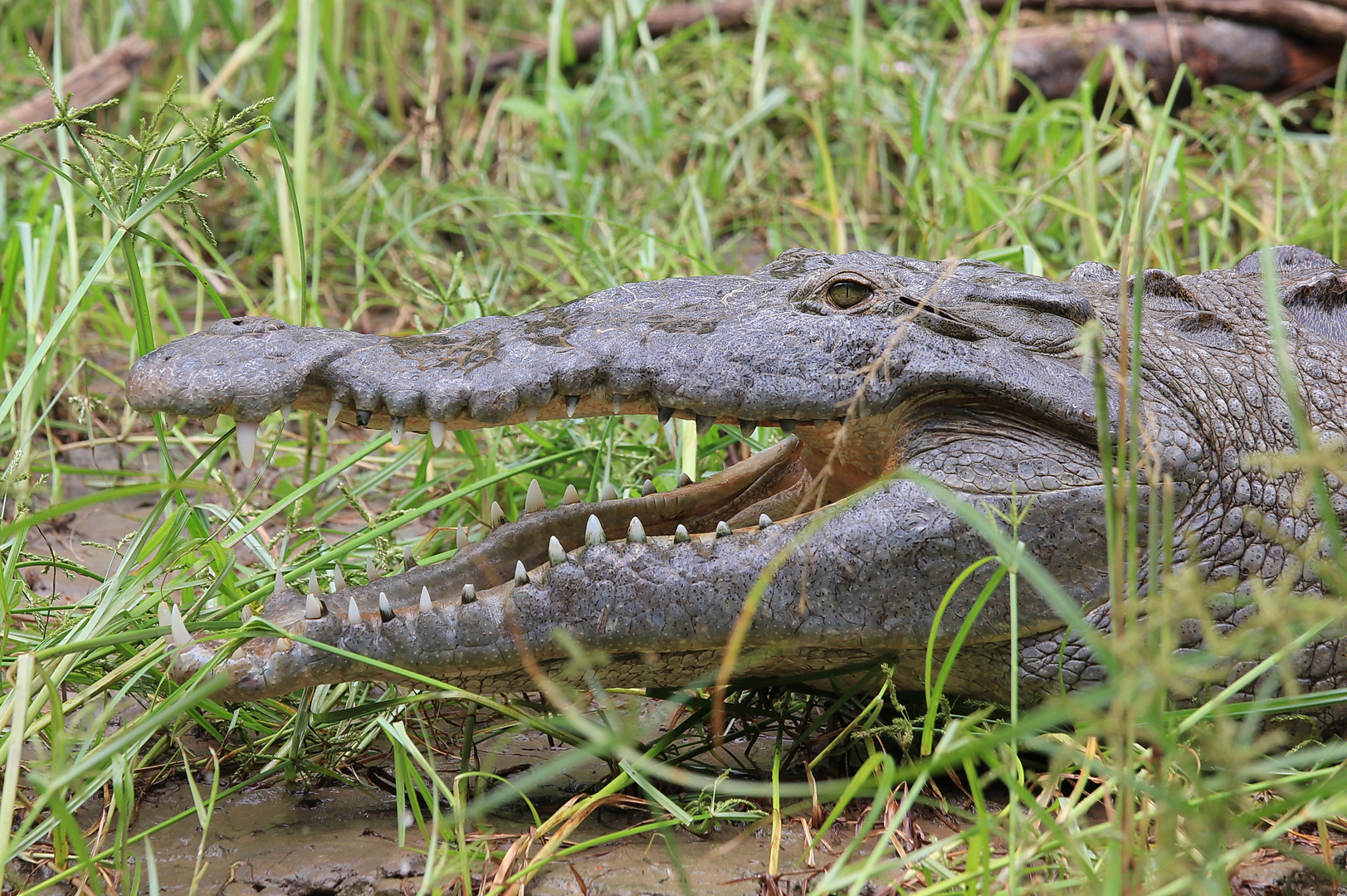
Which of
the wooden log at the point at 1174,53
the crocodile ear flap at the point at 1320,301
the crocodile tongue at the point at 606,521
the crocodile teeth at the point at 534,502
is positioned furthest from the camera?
the wooden log at the point at 1174,53

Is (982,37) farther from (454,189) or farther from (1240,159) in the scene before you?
(454,189)

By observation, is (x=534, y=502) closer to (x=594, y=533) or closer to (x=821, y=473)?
(x=594, y=533)

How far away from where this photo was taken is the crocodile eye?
2617 mm

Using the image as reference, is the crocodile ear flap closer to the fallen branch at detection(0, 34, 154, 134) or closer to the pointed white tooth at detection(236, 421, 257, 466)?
the pointed white tooth at detection(236, 421, 257, 466)

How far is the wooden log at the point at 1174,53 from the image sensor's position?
6164mm

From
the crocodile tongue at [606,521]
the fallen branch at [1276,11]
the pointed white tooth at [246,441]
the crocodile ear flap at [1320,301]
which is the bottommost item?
the crocodile tongue at [606,521]

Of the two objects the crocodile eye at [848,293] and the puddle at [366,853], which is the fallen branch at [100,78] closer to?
the puddle at [366,853]

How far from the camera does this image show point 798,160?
5859 millimetres

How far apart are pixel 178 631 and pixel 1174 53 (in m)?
5.89

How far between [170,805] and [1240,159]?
497 cm

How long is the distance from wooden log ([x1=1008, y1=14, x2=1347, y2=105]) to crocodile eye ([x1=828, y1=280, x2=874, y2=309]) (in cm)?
411

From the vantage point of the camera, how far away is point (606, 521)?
276 centimetres

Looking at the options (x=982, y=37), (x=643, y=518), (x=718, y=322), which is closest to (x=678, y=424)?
(x=643, y=518)

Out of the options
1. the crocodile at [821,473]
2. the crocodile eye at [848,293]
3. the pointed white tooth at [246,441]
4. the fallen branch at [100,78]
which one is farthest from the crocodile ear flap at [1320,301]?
the fallen branch at [100,78]
